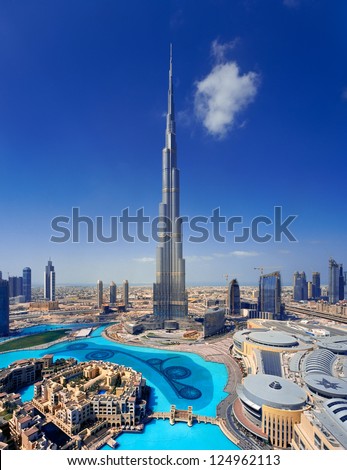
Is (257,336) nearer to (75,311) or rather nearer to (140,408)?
(140,408)

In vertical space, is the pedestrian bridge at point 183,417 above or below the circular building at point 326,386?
below

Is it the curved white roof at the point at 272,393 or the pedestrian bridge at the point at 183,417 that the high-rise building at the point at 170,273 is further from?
the pedestrian bridge at the point at 183,417

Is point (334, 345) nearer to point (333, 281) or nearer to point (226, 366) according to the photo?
point (226, 366)

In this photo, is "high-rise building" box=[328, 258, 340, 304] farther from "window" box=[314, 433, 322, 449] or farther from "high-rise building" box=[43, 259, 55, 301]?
"high-rise building" box=[43, 259, 55, 301]

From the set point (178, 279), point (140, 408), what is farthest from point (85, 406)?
point (178, 279)

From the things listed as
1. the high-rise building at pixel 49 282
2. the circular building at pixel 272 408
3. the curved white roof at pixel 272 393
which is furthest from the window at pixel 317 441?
the high-rise building at pixel 49 282

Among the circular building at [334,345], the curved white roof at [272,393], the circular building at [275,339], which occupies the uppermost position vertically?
the curved white roof at [272,393]

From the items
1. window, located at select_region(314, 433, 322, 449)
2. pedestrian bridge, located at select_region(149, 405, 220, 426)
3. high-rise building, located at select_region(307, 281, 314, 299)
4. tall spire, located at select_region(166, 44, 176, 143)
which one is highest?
tall spire, located at select_region(166, 44, 176, 143)

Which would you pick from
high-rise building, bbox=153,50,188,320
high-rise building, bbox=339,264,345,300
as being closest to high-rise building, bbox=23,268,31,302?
high-rise building, bbox=153,50,188,320
